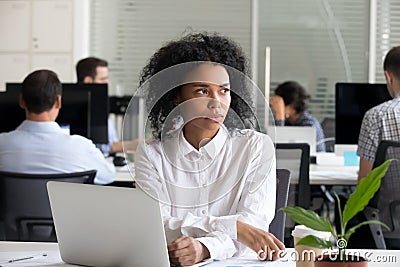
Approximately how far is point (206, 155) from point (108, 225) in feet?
1.15

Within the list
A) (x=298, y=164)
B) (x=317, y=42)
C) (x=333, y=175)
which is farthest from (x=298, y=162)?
(x=317, y=42)

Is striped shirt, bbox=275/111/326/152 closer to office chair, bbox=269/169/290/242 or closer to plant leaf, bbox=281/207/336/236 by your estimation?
office chair, bbox=269/169/290/242

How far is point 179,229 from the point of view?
6.75 feet

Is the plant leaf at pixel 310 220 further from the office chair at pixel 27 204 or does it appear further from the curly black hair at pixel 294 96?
the curly black hair at pixel 294 96

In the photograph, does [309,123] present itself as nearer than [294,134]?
No

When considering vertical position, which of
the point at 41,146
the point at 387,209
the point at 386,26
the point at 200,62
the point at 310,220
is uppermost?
the point at 386,26

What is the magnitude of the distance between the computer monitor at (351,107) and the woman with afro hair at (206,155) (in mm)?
2509

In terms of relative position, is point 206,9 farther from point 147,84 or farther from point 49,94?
point 147,84

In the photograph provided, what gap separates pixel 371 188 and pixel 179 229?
2.48 ft

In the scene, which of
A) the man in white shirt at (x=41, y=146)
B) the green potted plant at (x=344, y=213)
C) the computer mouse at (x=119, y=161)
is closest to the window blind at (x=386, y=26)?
the computer mouse at (x=119, y=161)

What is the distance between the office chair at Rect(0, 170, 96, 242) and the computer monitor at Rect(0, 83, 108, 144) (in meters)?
0.88

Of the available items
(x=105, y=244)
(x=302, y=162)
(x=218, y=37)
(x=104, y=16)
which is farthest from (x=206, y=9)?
(x=105, y=244)

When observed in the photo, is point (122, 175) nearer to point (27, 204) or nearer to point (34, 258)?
point (27, 204)

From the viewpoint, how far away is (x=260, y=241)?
6.54 feet
